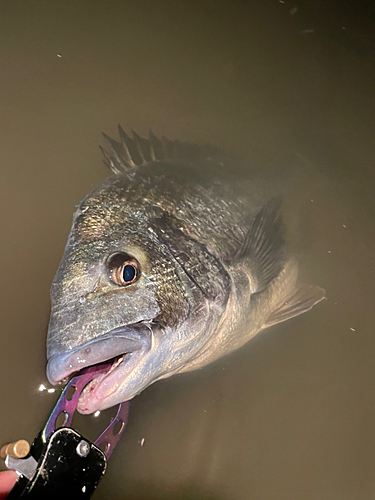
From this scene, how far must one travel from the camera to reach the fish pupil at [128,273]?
1152 millimetres

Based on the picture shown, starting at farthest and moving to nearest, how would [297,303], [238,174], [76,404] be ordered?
[238,174], [297,303], [76,404]

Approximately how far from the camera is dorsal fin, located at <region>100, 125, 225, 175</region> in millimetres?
1734

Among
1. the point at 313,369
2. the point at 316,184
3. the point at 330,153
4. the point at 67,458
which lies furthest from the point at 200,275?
the point at 330,153

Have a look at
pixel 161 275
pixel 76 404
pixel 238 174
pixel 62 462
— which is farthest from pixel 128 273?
pixel 238 174

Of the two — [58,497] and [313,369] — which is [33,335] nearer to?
[58,497]

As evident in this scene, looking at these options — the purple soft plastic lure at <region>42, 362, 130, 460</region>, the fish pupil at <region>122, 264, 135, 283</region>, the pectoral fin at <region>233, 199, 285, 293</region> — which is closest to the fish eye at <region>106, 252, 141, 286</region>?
the fish pupil at <region>122, 264, 135, 283</region>

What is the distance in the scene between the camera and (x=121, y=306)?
43.3 inches

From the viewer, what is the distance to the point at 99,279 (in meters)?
1.12

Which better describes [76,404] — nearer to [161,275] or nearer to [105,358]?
[105,358]

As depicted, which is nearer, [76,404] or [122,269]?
[122,269]

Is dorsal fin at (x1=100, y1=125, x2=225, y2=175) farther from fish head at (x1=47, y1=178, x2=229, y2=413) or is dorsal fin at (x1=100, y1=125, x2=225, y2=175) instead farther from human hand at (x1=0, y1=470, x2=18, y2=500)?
human hand at (x1=0, y1=470, x2=18, y2=500)

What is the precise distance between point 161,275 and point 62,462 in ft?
2.24

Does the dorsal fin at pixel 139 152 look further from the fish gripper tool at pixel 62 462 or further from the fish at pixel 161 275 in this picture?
the fish gripper tool at pixel 62 462

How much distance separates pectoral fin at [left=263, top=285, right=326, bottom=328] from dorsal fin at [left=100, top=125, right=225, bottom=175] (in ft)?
3.12
